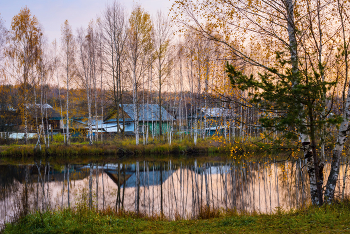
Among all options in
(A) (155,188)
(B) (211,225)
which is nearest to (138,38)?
(A) (155,188)


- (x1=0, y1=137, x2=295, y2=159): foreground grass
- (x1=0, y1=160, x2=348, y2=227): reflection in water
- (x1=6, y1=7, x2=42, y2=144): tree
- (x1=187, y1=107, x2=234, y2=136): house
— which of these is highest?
(x1=6, y1=7, x2=42, y2=144): tree

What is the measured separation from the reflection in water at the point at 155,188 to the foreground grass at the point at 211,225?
1224 millimetres

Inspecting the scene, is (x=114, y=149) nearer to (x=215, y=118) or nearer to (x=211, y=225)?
(x=215, y=118)

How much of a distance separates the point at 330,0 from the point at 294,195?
7560 mm

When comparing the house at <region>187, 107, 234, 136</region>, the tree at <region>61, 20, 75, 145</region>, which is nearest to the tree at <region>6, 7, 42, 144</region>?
the tree at <region>61, 20, 75, 145</region>

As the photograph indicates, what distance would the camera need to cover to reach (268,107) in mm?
5613

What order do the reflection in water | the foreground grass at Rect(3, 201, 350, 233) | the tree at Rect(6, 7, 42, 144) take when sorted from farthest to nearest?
the tree at Rect(6, 7, 42, 144) < the reflection in water < the foreground grass at Rect(3, 201, 350, 233)

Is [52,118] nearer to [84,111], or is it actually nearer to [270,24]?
[84,111]

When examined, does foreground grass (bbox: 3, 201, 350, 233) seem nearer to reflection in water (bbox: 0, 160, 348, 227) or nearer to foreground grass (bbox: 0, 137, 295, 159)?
reflection in water (bbox: 0, 160, 348, 227)

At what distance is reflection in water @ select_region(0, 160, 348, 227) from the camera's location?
31.9ft

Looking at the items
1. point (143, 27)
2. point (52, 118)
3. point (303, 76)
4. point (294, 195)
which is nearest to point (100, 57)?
point (143, 27)

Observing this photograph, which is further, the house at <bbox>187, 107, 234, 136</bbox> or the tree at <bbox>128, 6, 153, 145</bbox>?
the tree at <bbox>128, 6, 153, 145</bbox>

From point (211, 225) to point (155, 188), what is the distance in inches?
283

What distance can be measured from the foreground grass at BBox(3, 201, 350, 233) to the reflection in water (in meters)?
1.22
